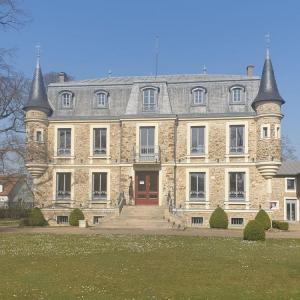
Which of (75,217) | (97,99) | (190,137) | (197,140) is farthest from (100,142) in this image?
(197,140)

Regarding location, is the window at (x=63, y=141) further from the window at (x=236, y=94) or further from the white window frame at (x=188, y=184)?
the window at (x=236, y=94)

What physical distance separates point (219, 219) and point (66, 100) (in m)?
14.1

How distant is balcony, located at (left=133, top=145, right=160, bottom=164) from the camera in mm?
31844

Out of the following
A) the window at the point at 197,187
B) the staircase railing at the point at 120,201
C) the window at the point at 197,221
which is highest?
the window at the point at 197,187

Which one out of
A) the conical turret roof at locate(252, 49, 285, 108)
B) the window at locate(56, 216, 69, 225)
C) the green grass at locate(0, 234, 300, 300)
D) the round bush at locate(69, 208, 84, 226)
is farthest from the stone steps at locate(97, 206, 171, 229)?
the conical turret roof at locate(252, 49, 285, 108)

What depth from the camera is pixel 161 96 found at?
3331 centimetres

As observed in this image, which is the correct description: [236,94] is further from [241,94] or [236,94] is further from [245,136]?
[245,136]

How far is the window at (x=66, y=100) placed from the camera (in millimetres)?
34594

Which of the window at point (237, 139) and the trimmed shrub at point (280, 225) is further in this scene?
the window at point (237, 139)

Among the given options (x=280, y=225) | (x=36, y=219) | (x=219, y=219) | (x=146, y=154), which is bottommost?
(x=280, y=225)

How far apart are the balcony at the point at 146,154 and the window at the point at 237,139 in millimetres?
5064

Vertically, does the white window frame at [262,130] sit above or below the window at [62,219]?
above

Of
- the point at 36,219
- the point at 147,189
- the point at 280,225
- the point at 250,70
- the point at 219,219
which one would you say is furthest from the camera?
the point at 250,70

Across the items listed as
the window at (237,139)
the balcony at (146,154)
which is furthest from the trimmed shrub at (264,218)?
the balcony at (146,154)
